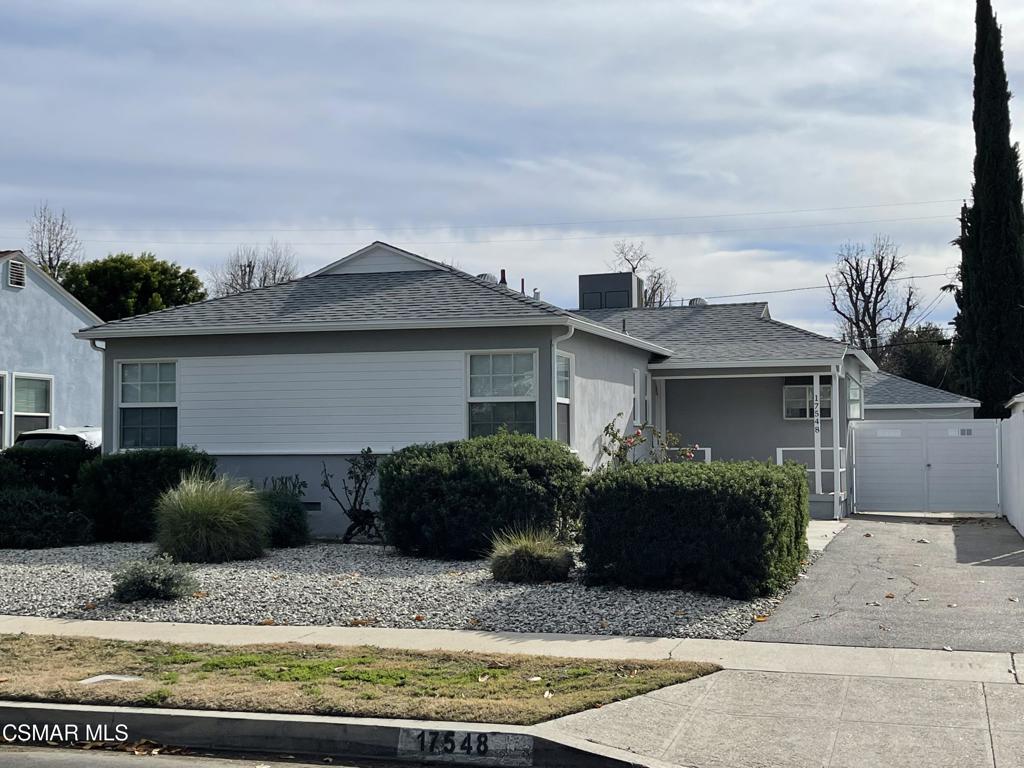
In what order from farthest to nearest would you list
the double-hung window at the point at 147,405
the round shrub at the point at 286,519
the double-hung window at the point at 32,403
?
the double-hung window at the point at 32,403, the double-hung window at the point at 147,405, the round shrub at the point at 286,519

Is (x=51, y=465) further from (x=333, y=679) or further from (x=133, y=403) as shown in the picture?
Result: (x=333, y=679)

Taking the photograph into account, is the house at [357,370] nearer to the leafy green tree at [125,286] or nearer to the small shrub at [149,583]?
the small shrub at [149,583]

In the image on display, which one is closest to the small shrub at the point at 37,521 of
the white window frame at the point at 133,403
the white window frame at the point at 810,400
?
the white window frame at the point at 133,403

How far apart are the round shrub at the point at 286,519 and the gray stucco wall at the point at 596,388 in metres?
4.24

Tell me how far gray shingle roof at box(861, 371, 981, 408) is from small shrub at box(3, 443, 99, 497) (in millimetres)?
22857

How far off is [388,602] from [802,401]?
13.7m

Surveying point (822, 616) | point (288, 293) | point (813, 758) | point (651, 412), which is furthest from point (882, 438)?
point (813, 758)

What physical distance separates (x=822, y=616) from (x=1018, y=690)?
109 inches

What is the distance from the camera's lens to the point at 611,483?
11.5m

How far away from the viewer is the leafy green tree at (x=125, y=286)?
3253 centimetres

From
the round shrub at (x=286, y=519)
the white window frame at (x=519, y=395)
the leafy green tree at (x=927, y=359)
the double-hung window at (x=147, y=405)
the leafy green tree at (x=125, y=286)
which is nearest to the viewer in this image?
the round shrub at (x=286, y=519)

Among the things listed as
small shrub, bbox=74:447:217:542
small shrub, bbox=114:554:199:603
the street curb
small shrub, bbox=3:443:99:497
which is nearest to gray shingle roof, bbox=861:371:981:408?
small shrub, bbox=74:447:217:542

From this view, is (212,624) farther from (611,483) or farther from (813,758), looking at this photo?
(813,758)

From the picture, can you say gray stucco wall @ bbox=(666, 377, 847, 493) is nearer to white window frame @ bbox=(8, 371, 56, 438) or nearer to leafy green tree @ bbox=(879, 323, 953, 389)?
white window frame @ bbox=(8, 371, 56, 438)
